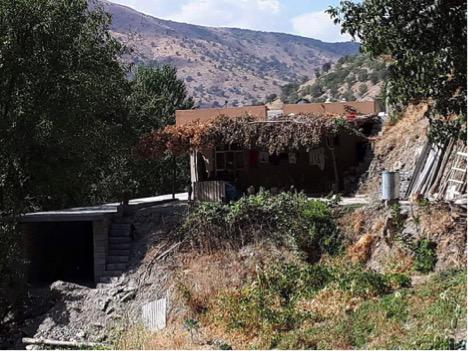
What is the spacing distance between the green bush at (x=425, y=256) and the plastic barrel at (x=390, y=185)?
6.10ft

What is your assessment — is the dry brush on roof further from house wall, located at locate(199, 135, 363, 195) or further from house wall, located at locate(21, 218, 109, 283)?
house wall, located at locate(21, 218, 109, 283)

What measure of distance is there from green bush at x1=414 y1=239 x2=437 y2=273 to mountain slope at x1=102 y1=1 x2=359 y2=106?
72293 mm

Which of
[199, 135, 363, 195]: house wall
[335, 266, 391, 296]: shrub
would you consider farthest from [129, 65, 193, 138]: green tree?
[335, 266, 391, 296]: shrub

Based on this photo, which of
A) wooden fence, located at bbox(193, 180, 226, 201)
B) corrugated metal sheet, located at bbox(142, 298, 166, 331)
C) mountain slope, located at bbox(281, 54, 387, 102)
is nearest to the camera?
corrugated metal sheet, located at bbox(142, 298, 166, 331)

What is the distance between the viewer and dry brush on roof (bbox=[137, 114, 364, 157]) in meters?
22.0

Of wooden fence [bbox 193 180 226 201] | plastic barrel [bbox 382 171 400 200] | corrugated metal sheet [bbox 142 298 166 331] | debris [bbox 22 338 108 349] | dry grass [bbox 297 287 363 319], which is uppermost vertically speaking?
plastic barrel [bbox 382 171 400 200]

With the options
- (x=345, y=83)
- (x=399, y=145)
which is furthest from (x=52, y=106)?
(x=345, y=83)

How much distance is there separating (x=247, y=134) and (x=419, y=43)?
39.0 feet

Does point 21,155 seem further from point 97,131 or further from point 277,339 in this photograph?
point 277,339

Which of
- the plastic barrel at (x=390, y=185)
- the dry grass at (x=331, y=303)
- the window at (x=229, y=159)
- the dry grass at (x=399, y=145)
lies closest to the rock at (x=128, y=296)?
the dry grass at (x=331, y=303)

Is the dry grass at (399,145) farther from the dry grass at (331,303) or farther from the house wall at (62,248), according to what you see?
the house wall at (62,248)

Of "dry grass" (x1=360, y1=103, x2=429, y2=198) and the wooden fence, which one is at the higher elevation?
"dry grass" (x1=360, y1=103, x2=429, y2=198)

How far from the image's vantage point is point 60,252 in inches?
897

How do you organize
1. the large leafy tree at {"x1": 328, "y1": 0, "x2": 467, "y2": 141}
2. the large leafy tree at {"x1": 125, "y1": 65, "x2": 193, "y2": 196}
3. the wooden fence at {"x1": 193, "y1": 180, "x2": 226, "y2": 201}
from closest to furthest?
the large leafy tree at {"x1": 328, "y1": 0, "x2": 467, "y2": 141}
the wooden fence at {"x1": 193, "y1": 180, "x2": 226, "y2": 201}
the large leafy tree at {"x1": 125, "y1": 65, "x2": 193, "y2": 196}
